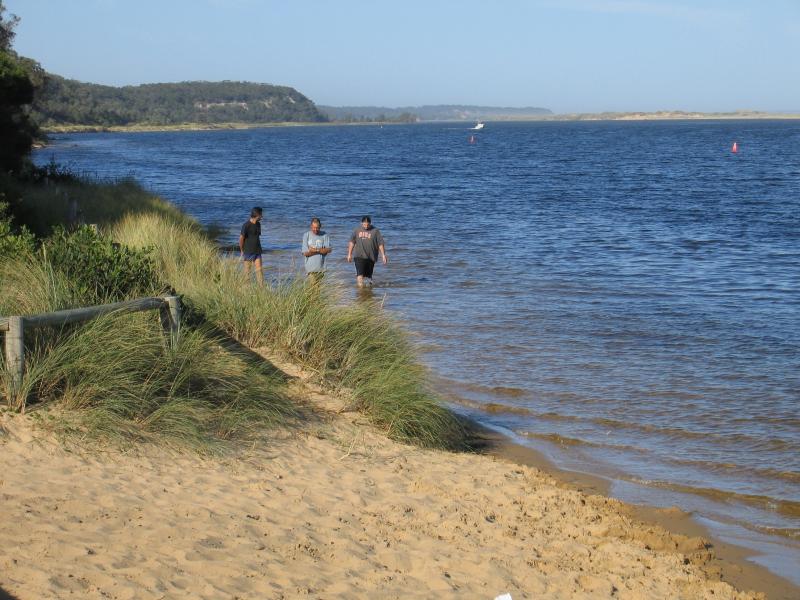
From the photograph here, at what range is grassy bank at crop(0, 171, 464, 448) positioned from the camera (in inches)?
294

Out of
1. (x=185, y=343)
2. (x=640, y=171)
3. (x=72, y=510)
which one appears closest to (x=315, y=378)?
(x=185, y=343)

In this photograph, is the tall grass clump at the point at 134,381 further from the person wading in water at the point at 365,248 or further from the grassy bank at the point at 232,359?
the person wading in water at the point at 365,248

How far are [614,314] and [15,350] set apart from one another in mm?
11366

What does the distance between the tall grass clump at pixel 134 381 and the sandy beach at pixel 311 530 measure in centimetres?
26

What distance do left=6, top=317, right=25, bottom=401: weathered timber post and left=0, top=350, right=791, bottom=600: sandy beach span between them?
0.27 m

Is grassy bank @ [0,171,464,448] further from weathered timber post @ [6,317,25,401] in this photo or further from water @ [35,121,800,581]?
water @ [35,121,800,581]

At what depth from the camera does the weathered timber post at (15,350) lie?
277 inches

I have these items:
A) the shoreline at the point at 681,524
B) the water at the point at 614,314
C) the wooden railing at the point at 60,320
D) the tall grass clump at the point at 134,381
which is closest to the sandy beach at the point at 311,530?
the shoreline at the point at 681,524

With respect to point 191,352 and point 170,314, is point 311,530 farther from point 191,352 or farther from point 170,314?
point 170,314

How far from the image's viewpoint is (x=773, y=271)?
859 inches

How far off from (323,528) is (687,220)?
28.5m

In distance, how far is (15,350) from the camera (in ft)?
23.1

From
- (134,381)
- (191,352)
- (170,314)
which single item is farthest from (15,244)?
(134,381)

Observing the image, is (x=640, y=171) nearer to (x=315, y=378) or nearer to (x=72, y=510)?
(x=315, y=378)
